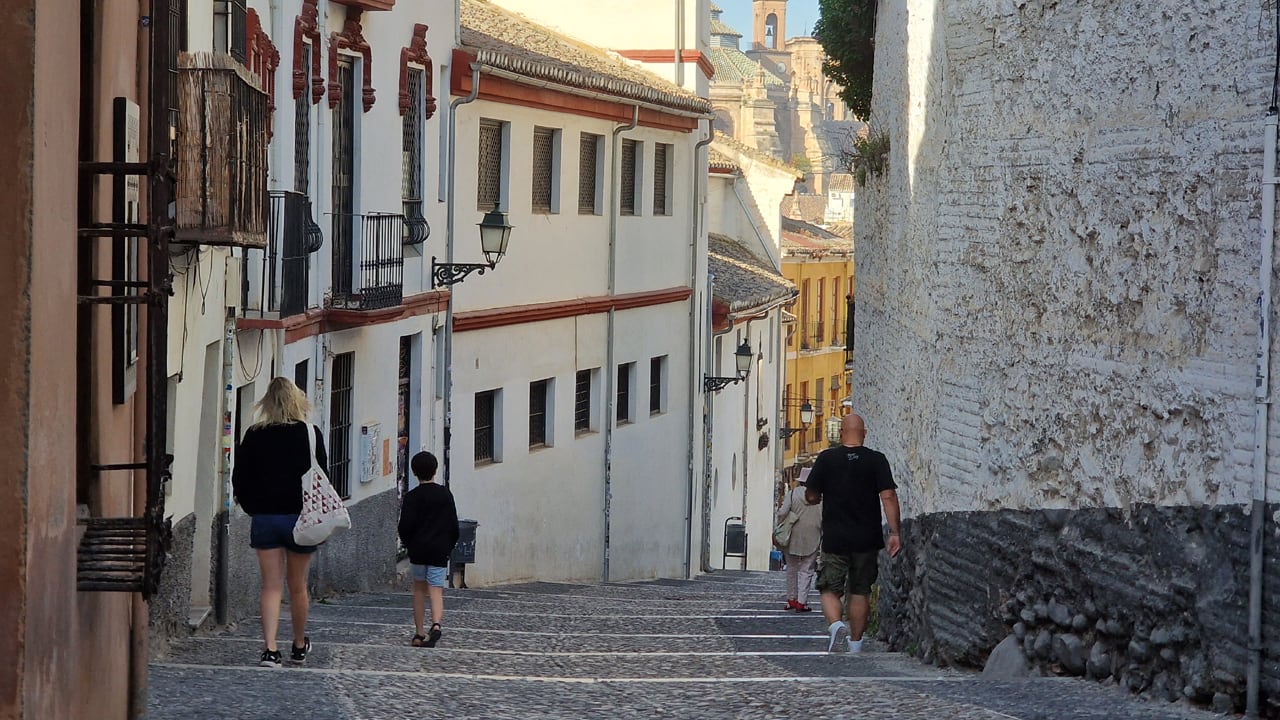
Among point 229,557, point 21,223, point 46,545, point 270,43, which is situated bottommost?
point 229,557

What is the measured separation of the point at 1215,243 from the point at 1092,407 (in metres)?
1.49

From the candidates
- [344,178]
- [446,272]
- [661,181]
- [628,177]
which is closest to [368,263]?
[344,178]

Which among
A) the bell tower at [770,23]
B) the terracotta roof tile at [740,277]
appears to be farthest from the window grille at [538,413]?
the bell tower at [770,23]

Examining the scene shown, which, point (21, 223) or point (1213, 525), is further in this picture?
point (1213, 525)

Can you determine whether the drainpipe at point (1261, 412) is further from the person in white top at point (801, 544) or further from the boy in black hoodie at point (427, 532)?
the person in white top at point (801, 544)

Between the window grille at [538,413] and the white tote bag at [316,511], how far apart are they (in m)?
12.0

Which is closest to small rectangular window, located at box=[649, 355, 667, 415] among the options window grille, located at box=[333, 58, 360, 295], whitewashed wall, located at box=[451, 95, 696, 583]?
whitewashed wall, located at box=[451, 95, 696, 583]

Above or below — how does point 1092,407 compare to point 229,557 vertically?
above

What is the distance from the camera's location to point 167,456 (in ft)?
22.7

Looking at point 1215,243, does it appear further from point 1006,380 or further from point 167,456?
point 167,456

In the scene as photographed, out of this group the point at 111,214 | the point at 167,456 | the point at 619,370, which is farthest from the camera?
the point at 619,370

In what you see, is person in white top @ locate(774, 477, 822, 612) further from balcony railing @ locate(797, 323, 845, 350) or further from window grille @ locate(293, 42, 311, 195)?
balcony railing @ locate(797, 323, 845, 350)

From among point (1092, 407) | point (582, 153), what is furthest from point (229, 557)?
point (582, 153)

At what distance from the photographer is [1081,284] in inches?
356
